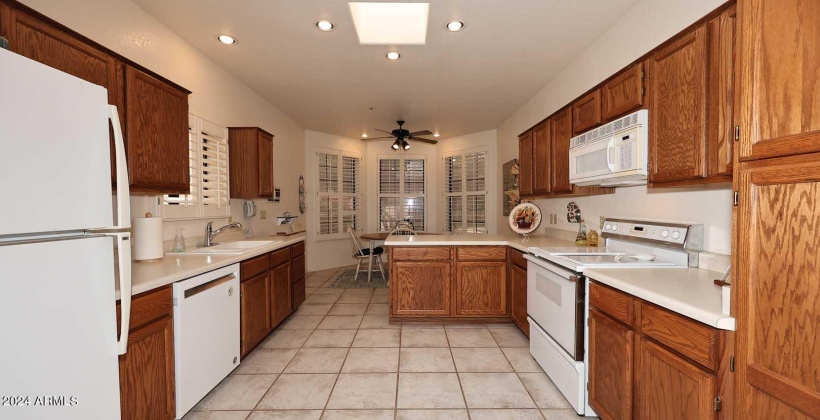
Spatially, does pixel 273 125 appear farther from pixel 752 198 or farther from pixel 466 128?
pixel 752 198

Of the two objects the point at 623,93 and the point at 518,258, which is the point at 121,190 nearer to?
the point at 623,93

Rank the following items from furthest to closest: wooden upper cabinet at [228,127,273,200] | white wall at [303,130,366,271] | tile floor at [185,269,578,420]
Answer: white wall at [303,130,366,271] < wooden upper cabinet at [228,127,273,200] < tile floor at [185,269,578,420]

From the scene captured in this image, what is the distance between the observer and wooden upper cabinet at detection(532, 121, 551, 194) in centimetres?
301

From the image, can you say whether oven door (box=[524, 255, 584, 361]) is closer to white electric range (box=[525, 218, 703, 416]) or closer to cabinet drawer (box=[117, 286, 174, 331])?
white electric range (box=[525, 218, 703, 416])

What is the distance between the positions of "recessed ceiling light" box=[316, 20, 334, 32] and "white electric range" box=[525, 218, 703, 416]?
2.27 m

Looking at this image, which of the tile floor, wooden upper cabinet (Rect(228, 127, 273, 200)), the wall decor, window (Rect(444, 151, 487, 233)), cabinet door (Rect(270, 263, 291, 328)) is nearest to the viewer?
the tile floor

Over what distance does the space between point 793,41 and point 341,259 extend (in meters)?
6.16

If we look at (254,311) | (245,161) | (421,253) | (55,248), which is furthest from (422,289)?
(55,248)

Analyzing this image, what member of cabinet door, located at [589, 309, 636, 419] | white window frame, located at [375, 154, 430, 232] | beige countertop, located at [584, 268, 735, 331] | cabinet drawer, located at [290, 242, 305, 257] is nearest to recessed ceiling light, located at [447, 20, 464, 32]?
beige countertop, located at [584, 268, 735, 331]

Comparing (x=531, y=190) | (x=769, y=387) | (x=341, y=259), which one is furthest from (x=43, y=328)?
(x=341, y=259)

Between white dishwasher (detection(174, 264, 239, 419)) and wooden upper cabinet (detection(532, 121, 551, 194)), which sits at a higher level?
wooden upper cabinet (detection(532, 121, 551, 194))

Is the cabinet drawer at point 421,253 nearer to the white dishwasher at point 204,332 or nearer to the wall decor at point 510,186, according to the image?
the white dishwasher at point 204,332

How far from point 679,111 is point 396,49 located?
7.00 feet

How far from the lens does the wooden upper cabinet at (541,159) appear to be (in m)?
3.01
